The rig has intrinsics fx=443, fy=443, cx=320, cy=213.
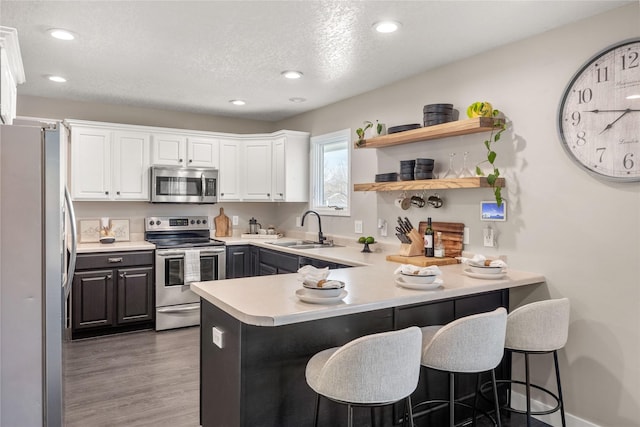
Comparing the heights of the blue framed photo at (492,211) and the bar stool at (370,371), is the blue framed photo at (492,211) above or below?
above

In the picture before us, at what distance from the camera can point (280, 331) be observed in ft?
6.63

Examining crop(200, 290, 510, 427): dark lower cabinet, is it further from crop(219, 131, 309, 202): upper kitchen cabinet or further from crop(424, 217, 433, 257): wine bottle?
crop(219, 131, 309, 202): upper kitchen cabinet

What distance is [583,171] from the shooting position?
99.2 inches

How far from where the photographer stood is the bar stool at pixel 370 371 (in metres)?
1.66

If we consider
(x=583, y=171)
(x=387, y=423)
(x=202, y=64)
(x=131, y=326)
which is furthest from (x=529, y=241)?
(x=131, y=326)

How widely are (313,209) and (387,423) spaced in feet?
9.85

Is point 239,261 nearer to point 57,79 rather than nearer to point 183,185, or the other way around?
point 183,185

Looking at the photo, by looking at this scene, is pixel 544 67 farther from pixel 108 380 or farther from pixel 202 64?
pixel 108 380

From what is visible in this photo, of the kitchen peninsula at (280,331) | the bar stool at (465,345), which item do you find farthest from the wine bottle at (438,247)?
the bar stool at (465,345)

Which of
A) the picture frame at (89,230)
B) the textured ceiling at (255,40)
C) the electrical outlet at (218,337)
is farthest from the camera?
the picture frame at (89,230)

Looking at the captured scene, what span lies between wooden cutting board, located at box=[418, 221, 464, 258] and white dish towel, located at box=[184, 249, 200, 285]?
8.20ft

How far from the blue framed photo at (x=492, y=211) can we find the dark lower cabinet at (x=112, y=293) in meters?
3.17

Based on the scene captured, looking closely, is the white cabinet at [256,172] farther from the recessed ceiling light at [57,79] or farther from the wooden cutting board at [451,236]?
the wooden cutting board at [451,236]

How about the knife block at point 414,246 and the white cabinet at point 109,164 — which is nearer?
the knife block at point 414,246
